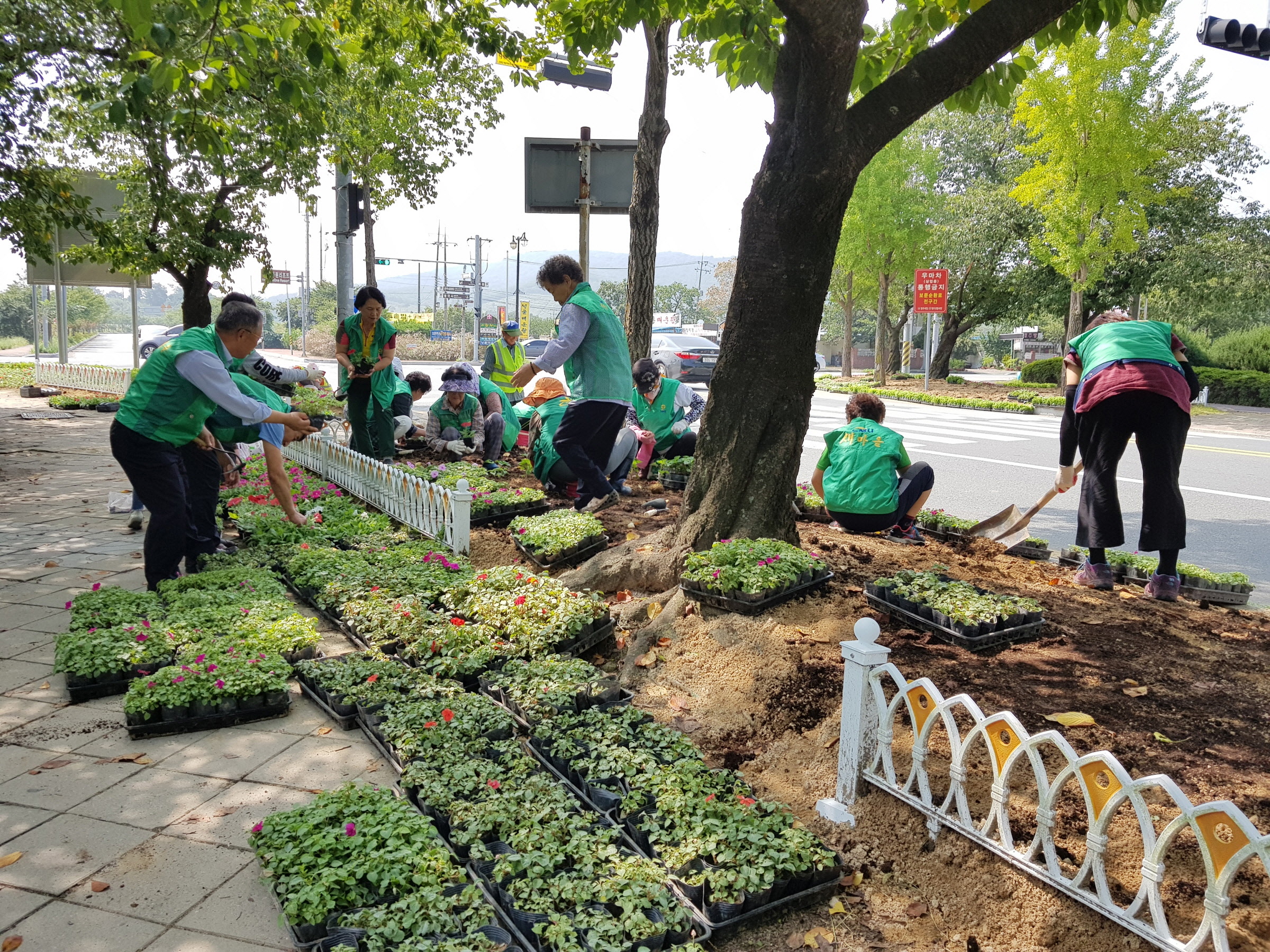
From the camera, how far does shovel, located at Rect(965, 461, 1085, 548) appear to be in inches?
239

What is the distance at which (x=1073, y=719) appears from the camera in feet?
10.3

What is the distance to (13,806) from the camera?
123 inches

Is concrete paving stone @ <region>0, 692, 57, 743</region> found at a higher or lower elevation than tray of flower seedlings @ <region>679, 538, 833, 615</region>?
lower

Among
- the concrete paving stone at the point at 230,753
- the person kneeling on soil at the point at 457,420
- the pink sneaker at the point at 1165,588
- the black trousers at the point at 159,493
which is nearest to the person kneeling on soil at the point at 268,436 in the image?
the black trousers at the point at 159,493

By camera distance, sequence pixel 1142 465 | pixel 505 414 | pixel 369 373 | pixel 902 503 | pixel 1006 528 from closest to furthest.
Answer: pixel 1142 465 → pixel 902 503 → pixel 1006 528 → pixel 369 373 → pixel 505 414

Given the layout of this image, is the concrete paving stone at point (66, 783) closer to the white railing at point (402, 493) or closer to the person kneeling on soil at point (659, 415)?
the white railing at point (402, 493)

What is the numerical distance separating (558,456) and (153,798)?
422 cm

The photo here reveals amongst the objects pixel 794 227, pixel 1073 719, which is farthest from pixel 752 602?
pixel 794 227

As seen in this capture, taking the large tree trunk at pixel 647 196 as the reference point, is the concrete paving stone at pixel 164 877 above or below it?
below

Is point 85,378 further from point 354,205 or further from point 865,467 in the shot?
point 865,467

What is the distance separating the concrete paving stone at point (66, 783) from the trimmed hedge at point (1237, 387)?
2633cm

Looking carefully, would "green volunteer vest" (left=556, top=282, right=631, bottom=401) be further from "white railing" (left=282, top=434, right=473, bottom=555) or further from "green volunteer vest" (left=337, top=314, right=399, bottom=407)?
"green volunteer vest" (left=337, top=314, right=399, bottom=407)

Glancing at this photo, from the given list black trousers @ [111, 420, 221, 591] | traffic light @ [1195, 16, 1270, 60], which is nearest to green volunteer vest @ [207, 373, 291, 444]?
black trousers @ [111, 420, 221, 591]

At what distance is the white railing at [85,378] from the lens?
19.9 metres
